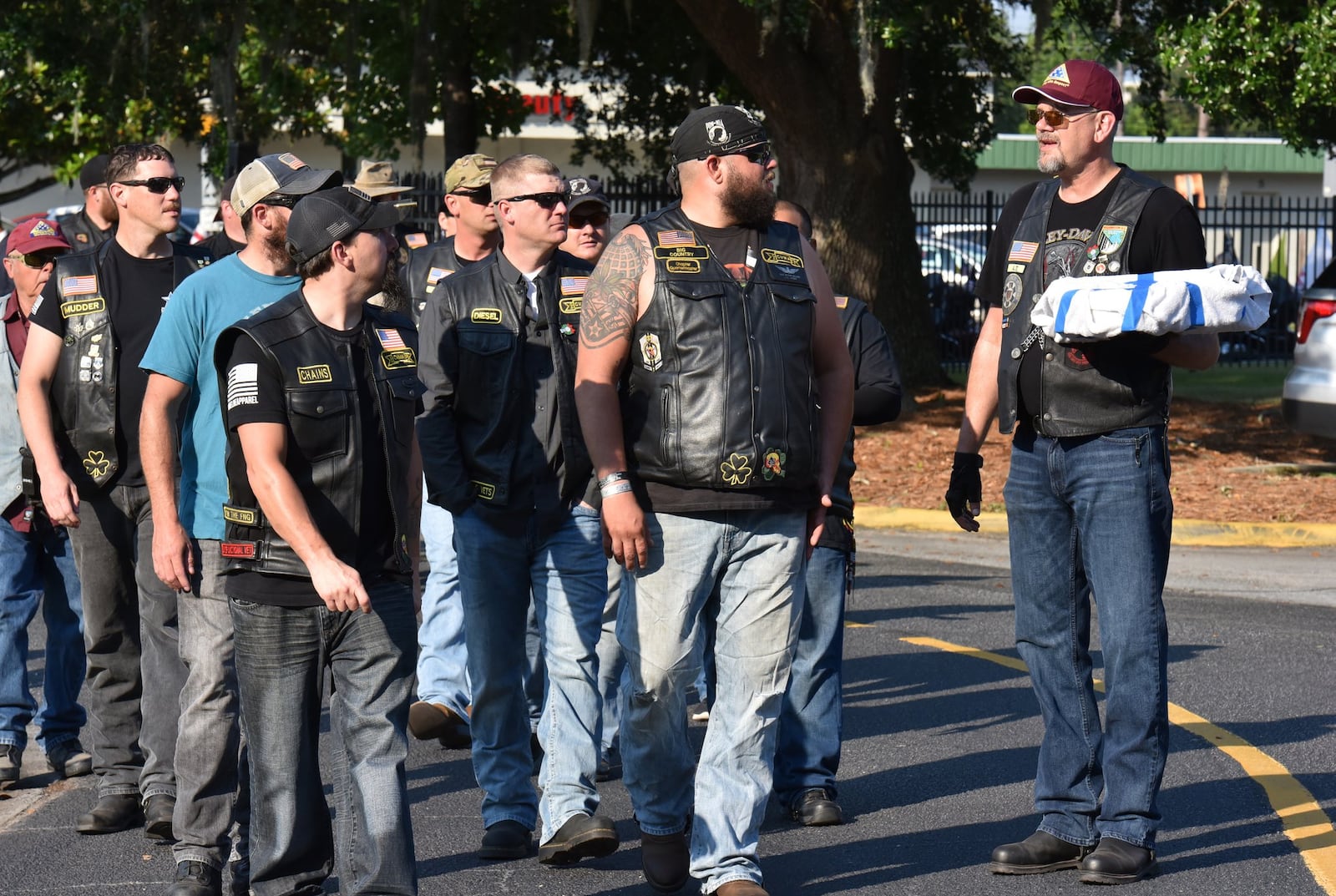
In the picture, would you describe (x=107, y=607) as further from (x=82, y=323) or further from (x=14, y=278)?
(x=14, y=278)

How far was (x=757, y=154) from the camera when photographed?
452 centimetres

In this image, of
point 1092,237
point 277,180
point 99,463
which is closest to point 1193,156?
point 1092,237

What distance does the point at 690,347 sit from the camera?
14.6ft

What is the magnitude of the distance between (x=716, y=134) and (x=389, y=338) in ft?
3.30

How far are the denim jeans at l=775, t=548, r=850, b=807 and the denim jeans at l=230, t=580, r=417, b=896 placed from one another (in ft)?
5.81

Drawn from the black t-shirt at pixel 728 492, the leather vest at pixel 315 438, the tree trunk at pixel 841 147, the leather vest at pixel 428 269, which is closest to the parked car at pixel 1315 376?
the tree trunk at pixel 841 147

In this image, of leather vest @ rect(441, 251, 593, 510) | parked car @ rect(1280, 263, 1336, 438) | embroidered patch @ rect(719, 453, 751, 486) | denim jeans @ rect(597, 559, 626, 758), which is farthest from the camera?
parked car @ rect(1280, 263, 1336, 438)

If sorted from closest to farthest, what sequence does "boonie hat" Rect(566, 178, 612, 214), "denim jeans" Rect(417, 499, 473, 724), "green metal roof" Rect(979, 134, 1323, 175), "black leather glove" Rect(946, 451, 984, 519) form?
"black leather glove" Rect(946, 451, 984, 519) < "boonie hat" Rect(566, 178, 612, 214) < "denim jeans" Rect(417, 499, 473, 724) < "green metal roof" Rect(979, 134, 1323, 175)

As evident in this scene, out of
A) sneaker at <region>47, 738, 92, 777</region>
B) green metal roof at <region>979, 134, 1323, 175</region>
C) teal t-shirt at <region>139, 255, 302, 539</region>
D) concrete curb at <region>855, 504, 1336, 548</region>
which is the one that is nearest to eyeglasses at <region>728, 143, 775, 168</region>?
teal t-shirt at <region>139, 255, 302, 539</region>

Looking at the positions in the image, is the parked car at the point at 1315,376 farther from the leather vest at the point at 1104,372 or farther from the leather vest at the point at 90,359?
the leather vest at the point at 90,359

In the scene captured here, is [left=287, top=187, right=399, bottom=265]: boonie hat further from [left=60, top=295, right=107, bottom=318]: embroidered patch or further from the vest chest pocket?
[left=60, top=295, right=107, bottom=318]: embroidered patch

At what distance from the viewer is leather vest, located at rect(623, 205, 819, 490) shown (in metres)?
4.42

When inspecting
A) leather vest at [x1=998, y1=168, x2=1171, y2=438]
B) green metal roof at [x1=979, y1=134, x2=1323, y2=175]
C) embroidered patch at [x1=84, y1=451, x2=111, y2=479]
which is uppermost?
green metal roof at [x1=979, y1=134, x2=1323, y2=175]

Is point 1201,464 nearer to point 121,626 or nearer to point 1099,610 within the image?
point 1099,610
